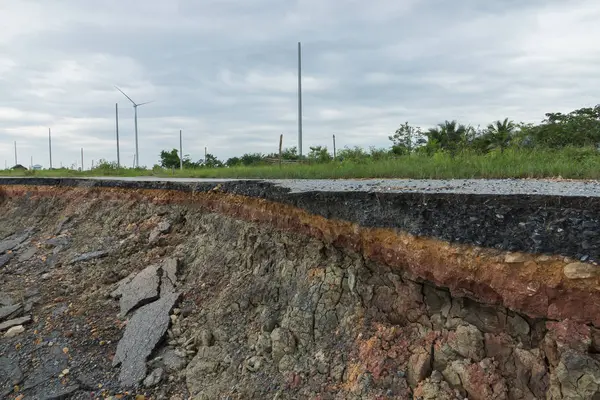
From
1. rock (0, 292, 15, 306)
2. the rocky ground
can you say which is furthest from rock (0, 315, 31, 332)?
rock (0, 292, 15, 306)

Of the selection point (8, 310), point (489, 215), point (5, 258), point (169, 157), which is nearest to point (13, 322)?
point (8, 310)

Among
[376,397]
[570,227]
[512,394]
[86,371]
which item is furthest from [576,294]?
[86,371]

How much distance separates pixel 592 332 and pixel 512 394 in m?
0.51

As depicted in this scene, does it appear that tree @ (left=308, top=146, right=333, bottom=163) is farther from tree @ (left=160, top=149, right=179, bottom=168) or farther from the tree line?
tree @ (left=160, top=149, right=179, bottom=168)

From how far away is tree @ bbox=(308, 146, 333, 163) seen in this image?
1499 centimetres

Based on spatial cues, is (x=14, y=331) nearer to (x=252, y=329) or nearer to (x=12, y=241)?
(x=252, y=329)

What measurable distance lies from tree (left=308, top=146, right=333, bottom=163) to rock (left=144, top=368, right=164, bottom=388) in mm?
11332

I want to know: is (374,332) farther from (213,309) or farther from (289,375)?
(213,309)

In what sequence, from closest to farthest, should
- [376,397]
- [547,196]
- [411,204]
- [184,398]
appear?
[547,196]
[376,397]
[411,204]
[184,398]

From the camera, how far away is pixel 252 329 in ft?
12.1

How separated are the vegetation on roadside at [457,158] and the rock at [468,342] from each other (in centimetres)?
375

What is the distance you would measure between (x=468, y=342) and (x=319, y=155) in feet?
45.0

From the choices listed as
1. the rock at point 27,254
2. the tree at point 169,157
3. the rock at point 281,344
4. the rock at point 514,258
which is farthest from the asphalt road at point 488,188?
the tree at point 169,157

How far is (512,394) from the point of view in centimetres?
215
